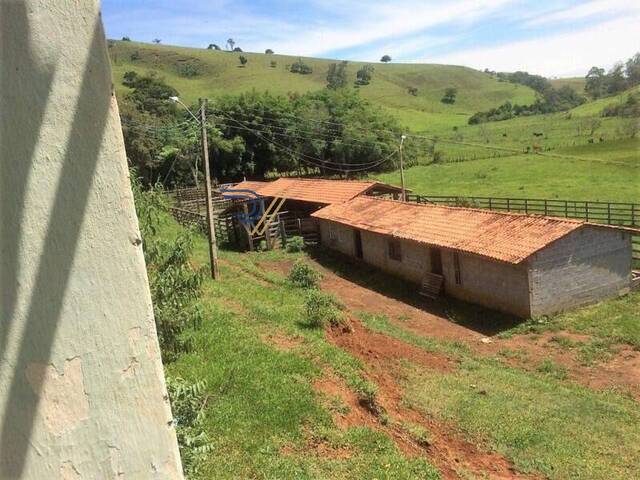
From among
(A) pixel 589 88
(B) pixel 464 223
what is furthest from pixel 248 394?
(A) pixel 589 88

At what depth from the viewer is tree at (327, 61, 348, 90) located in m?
131

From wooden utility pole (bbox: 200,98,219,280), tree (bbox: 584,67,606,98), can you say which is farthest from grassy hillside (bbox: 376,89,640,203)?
tree (bbox: 584,67,606,98)

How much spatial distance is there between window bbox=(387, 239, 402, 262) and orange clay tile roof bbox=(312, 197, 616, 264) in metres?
0.62

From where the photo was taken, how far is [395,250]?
23859 mm

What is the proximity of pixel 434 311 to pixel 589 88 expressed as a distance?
145 metres

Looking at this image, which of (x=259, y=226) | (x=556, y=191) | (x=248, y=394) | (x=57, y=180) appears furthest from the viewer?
(x=556, y=191)

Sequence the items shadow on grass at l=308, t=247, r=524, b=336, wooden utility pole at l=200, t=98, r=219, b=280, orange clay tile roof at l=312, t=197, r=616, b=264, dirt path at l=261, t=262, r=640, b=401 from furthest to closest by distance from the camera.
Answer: wooden utility pole at l=200, t=98, r=219, b=280 → orange clay tile roof at l=312, t=197, r=616, b=264 → shadow on grass at l=308, t=247, r=524, b=336 → dirt path at l=261, t=262, r=640, b=401

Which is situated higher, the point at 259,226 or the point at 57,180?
the point at 57,180

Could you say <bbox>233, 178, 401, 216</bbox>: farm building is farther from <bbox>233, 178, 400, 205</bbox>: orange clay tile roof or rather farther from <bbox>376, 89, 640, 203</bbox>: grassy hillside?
<bbox>376, 89, 640, 203</bbox>: grassy hillside

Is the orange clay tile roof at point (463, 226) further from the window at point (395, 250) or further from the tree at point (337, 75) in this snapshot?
the tree at point (337, 75)

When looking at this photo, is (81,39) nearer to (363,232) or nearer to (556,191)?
(363,232)

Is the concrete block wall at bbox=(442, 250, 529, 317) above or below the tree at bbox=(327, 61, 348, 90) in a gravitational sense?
below

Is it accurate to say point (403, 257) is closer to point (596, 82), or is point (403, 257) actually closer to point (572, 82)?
point (596, 82)

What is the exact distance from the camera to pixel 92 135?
1728 millimetres
